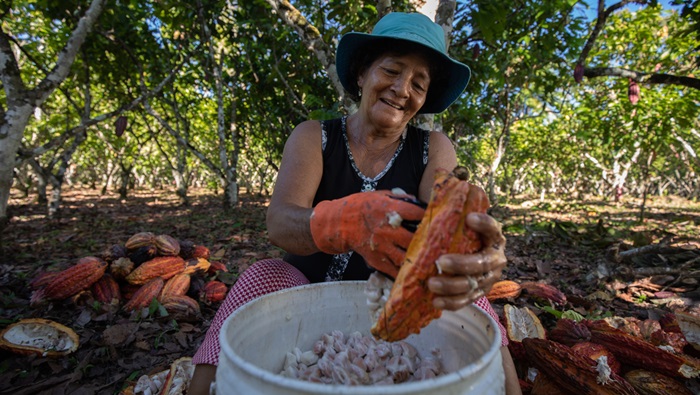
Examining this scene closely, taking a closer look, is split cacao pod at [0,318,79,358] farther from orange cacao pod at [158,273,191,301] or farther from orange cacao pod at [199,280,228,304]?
orange cacao pod at [199,280,228,304]

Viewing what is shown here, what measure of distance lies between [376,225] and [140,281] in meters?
2.65

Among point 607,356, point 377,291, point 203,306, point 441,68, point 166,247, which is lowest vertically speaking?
point 203,306

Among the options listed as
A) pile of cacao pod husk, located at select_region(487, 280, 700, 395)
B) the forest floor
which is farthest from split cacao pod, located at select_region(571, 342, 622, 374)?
the forest floor

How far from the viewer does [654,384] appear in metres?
1.53

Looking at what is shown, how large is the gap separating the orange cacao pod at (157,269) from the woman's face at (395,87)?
7.29 ft

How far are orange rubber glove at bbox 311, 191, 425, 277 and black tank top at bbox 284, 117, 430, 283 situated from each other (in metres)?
0.78

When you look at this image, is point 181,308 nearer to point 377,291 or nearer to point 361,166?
point 361,166

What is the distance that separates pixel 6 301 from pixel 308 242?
2743mm

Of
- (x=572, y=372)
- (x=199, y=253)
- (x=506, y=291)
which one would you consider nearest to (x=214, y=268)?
(x=199, y=253)

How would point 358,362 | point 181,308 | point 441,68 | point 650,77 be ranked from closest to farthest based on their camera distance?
point 358,362
point 441,68
point 181,308
point 650,77

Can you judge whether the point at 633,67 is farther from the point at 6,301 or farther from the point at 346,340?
the point at 6,301

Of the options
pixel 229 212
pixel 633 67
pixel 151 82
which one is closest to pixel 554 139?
pixel 633 67

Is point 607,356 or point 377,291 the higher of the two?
point 377,291

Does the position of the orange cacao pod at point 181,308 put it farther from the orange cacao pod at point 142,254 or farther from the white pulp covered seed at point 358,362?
the white pulp covered seed at point 358,362
